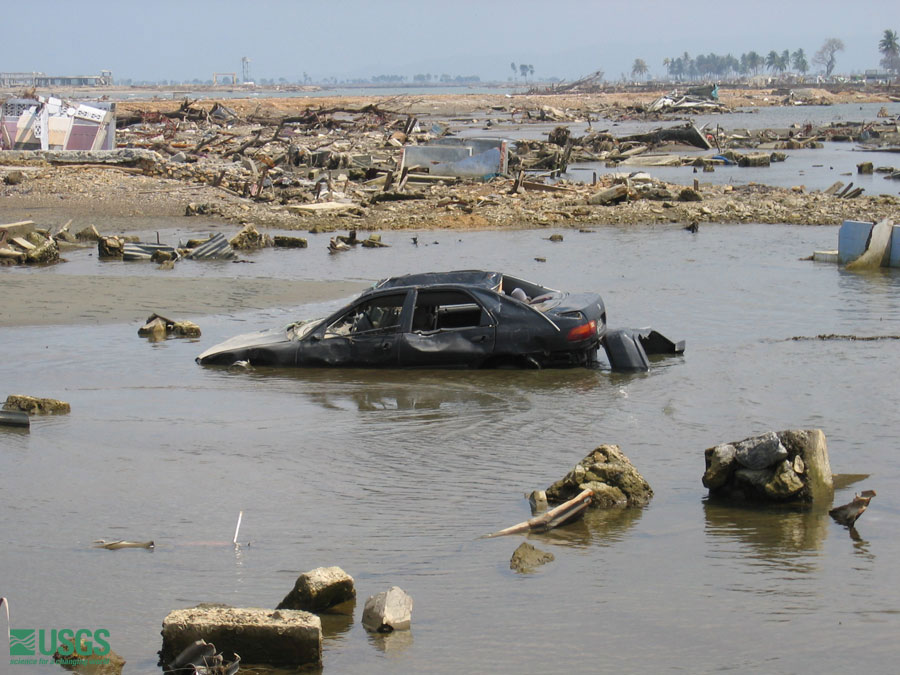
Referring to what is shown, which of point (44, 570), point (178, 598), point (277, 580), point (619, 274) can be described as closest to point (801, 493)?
point (277, 580)

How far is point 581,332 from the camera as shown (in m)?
11.8

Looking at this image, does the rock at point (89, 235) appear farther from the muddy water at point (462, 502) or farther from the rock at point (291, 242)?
the muddy water at point (462, 502)

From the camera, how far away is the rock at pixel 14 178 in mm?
32812

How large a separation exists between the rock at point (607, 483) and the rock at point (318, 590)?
2363 millimetres

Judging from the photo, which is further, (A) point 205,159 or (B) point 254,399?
(A) point 205,159

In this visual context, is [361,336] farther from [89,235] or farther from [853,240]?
[89,235]

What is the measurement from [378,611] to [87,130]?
37471 mm

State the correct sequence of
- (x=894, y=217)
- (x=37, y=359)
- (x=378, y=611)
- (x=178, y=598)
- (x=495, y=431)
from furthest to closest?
(x=894, y=217) < (x=37, y=359) < (x=495, y=431) < (x=178, y=598) < (x=378, y=611)

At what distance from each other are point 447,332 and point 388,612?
21.6ft

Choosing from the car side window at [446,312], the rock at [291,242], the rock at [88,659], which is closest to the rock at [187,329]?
the car side window at [446,312]

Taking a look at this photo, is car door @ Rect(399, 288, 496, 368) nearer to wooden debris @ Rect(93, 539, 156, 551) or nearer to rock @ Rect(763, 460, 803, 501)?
rock @ Rect(763, 460, 803, 501)

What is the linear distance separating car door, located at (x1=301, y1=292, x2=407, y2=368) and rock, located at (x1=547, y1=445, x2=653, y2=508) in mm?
4706

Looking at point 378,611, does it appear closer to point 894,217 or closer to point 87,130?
point 894,217

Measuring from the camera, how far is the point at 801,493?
25.2ft
